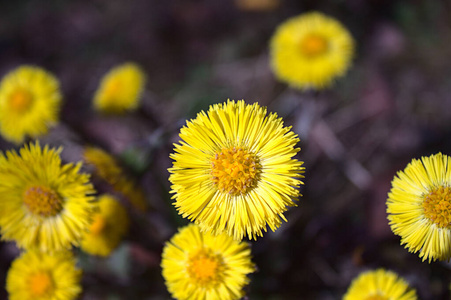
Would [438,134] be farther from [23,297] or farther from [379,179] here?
[23,297]

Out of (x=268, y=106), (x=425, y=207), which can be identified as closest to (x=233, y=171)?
(x=425, y=207)

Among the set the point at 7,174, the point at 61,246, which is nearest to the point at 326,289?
the point at 61,246

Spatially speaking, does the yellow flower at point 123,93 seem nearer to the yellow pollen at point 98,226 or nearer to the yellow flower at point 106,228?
the yellow flower at point 106,228

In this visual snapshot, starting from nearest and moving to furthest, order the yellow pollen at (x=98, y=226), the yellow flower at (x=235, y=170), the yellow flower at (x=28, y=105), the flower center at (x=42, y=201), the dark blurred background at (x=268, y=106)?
the yellow flower at (x=235, y=170) → the flower center at (x=42, y=201) → the yellow pollen at (x=98, y=226) → the dark blurred background at (x=268, y=106) → the yellow flower at (x=28, y=105)

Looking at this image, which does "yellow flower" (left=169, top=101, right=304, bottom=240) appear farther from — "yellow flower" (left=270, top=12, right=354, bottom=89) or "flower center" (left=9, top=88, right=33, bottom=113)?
"flower center" (left=9, top=88, right=33, bottom=113)

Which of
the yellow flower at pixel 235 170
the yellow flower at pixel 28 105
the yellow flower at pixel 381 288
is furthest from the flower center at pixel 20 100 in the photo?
the yellow flower at pixel 381 288

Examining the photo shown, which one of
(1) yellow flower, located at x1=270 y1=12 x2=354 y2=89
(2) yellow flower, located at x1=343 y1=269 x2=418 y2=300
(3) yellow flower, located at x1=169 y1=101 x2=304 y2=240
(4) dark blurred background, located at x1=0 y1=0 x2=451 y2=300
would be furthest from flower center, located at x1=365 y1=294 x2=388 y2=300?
(1) yellow flower, located at x1=270 y1=12 x2=354 y2=89
